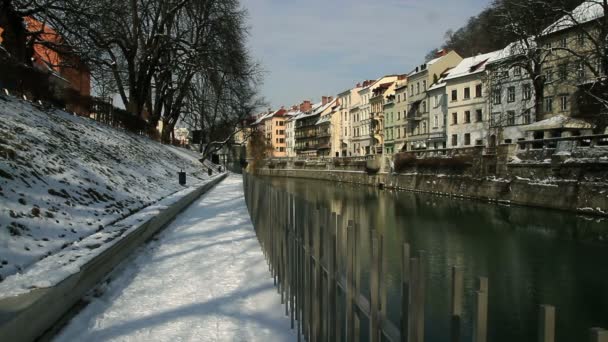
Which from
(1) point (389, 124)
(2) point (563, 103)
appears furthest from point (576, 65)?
(1) point (389, 124)

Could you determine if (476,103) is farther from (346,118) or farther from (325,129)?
(325,129)

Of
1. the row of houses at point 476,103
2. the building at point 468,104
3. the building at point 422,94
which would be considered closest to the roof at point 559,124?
the row of houses at point 476,103

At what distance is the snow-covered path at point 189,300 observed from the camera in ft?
13.8

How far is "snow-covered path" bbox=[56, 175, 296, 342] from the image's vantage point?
4191 mm

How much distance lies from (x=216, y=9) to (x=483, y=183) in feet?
67.8

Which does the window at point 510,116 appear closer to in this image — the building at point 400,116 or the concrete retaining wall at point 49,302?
the building at point 400,116

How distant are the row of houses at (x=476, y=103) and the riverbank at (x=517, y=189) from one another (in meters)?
3.15

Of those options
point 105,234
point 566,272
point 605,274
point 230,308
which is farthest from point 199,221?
point 605,274

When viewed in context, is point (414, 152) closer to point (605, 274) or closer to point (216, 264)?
point (605, 274)

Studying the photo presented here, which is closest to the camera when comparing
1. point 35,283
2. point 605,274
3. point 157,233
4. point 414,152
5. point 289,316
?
point 35,283

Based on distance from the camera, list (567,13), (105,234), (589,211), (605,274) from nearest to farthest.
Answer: (105,234) → (605,274) → (589,211) → (567,13)

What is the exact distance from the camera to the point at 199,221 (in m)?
11.0

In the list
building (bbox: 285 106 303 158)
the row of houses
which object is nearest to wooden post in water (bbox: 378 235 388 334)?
the row of houses

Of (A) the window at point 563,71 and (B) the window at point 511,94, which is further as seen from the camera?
(B) the window at point 511,94
